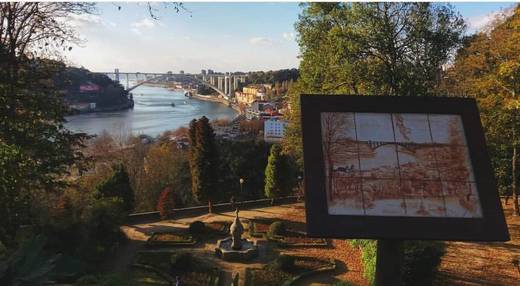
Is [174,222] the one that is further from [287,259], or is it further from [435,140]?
[435,140]

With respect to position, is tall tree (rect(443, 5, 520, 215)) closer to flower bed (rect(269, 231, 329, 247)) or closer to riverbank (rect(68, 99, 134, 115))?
flower bed (rect(269, 231, 329, 247))

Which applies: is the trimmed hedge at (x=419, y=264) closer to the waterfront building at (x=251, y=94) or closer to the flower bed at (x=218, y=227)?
the flower bed at (x=218, y=227)

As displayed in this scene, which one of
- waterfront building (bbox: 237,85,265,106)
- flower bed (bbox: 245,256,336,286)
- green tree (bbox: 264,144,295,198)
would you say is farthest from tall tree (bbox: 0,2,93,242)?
waterfront building (bbox: 237,85,265,106)

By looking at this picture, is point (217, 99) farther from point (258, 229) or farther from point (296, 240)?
point (296, 240)

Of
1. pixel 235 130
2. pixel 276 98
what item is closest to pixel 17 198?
pixel 235 130

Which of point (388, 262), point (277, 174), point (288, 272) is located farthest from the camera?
point (277, 174)

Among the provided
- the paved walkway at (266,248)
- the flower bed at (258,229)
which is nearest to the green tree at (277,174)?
the paved walkway at (266,248)

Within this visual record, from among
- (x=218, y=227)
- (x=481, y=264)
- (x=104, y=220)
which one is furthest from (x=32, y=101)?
(x=481, y=264)
